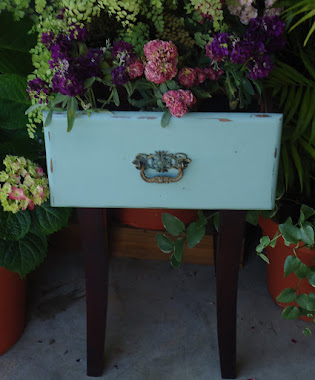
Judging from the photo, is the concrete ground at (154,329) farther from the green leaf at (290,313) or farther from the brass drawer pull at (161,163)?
the brass drawer pull at (161,163)

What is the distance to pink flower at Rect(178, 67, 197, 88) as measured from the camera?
1100 mm

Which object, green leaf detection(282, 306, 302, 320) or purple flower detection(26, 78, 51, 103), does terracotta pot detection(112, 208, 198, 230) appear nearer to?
green leaf detection(282, 306, 302, 320)

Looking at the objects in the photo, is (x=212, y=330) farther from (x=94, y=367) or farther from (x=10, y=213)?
(x=10, y=213)

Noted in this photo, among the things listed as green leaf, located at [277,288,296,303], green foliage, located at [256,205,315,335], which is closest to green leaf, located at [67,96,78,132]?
green foliage, located at [256,205,315,335]

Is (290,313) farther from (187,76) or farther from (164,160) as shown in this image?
(187,76)

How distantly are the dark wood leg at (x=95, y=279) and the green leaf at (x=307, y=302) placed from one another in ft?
1.63

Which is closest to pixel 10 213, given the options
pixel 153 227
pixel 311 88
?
pixel 153 227

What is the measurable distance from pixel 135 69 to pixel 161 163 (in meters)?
0.20

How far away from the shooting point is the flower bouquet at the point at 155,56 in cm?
105

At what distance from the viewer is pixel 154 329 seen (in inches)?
64.7

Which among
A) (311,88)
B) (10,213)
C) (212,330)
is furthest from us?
(212,330)

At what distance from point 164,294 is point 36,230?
1.99 ft

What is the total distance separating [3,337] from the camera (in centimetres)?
153

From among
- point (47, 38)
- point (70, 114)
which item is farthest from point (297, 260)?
point (47, 38)
